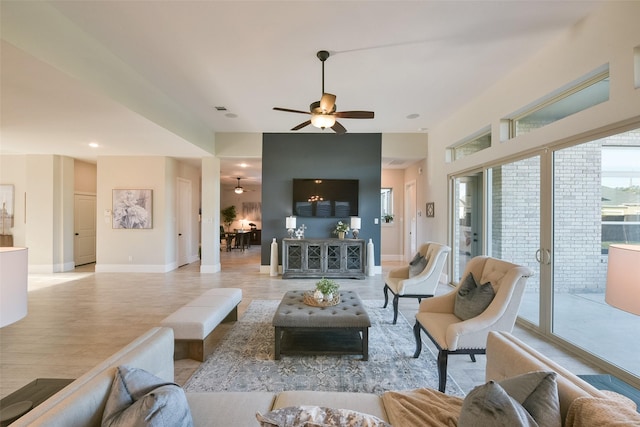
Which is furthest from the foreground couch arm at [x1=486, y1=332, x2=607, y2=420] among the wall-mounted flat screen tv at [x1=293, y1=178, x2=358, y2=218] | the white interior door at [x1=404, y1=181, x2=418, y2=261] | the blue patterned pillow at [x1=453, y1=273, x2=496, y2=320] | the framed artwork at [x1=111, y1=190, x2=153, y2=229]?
the framed artwork at [x1=111, y1=190, x2=153, y2=229]

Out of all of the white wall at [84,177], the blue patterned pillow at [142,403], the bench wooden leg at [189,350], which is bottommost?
the bench wooden leg at [189,350]

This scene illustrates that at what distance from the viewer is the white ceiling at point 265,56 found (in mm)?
2516

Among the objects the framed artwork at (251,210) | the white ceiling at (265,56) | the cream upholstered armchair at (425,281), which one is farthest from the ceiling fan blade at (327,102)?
the framed artwork at (251,210)

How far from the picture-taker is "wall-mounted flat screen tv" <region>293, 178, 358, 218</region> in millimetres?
6395

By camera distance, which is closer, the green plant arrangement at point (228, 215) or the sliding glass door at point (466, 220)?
the sliding glass door at point (466, 220)

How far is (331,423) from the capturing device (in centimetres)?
94

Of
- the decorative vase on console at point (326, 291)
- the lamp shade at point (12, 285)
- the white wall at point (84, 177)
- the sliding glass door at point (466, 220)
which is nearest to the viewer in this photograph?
the lamp shade at point (12, 285)

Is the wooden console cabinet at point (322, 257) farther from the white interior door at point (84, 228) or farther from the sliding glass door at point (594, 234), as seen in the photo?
the white interior door at point (84, 228)

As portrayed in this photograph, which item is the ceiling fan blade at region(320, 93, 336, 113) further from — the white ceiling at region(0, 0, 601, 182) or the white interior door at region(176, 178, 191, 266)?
the white interior door at region(176, 178, 191, 266)

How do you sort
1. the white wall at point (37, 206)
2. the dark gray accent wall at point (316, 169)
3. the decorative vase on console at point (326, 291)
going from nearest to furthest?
the decorative vase on console at point (326, 291), the white wall at point (37, 206), the dark gray accent wall at point (316, 169)

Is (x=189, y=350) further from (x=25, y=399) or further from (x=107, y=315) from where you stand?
(x=107, y=315)

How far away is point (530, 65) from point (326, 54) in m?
2.47

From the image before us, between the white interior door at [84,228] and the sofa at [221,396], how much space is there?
25.5 feet

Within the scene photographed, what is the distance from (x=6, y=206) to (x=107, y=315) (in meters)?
5.30
